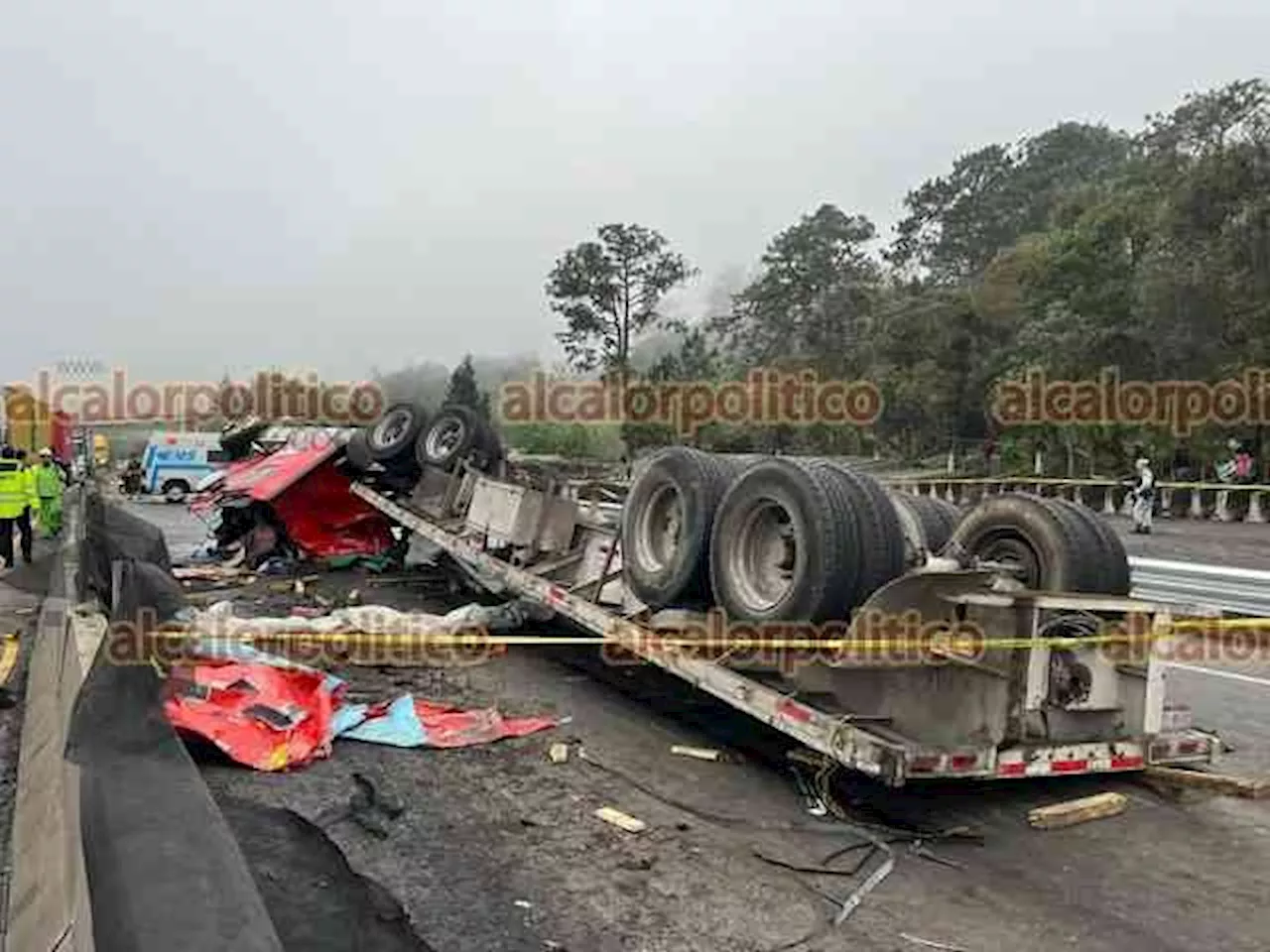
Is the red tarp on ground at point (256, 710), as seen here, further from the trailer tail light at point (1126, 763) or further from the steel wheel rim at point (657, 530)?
the trailer tail light at point (1126, 763)

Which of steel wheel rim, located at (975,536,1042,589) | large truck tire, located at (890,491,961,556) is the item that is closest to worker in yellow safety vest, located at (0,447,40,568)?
large truck tire, located at (890,491,961,556)

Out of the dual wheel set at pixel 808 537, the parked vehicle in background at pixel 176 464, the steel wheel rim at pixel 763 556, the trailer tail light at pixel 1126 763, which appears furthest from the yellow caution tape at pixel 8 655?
the parked vehicle in background at pixel 176 464

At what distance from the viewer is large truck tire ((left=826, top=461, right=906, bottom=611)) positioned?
5.04 m

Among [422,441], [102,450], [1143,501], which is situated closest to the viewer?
[422,441]

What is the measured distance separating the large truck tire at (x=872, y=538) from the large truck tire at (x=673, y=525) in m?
0.92

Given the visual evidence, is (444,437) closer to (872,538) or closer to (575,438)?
(872,538)

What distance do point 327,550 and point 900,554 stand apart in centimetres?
731

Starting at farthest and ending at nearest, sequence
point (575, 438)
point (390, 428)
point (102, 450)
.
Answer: point (575, 438) → point (102, 450) → point (390, 428)

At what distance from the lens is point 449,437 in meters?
10.2

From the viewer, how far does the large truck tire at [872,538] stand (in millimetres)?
5043

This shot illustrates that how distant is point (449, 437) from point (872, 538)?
5.77 m

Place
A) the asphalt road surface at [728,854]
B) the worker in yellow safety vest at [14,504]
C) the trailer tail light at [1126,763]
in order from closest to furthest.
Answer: the asphalt road surface at [728,854] < the trailer tail light at [1126,763] < the worker in yellow safety vest at [14,504]

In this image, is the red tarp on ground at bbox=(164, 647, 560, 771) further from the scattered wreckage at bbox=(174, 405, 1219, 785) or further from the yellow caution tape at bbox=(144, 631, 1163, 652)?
the scattered wreckage at bbox=(174, 405, 1219, 785)

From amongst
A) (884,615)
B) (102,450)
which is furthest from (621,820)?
(102,450)
